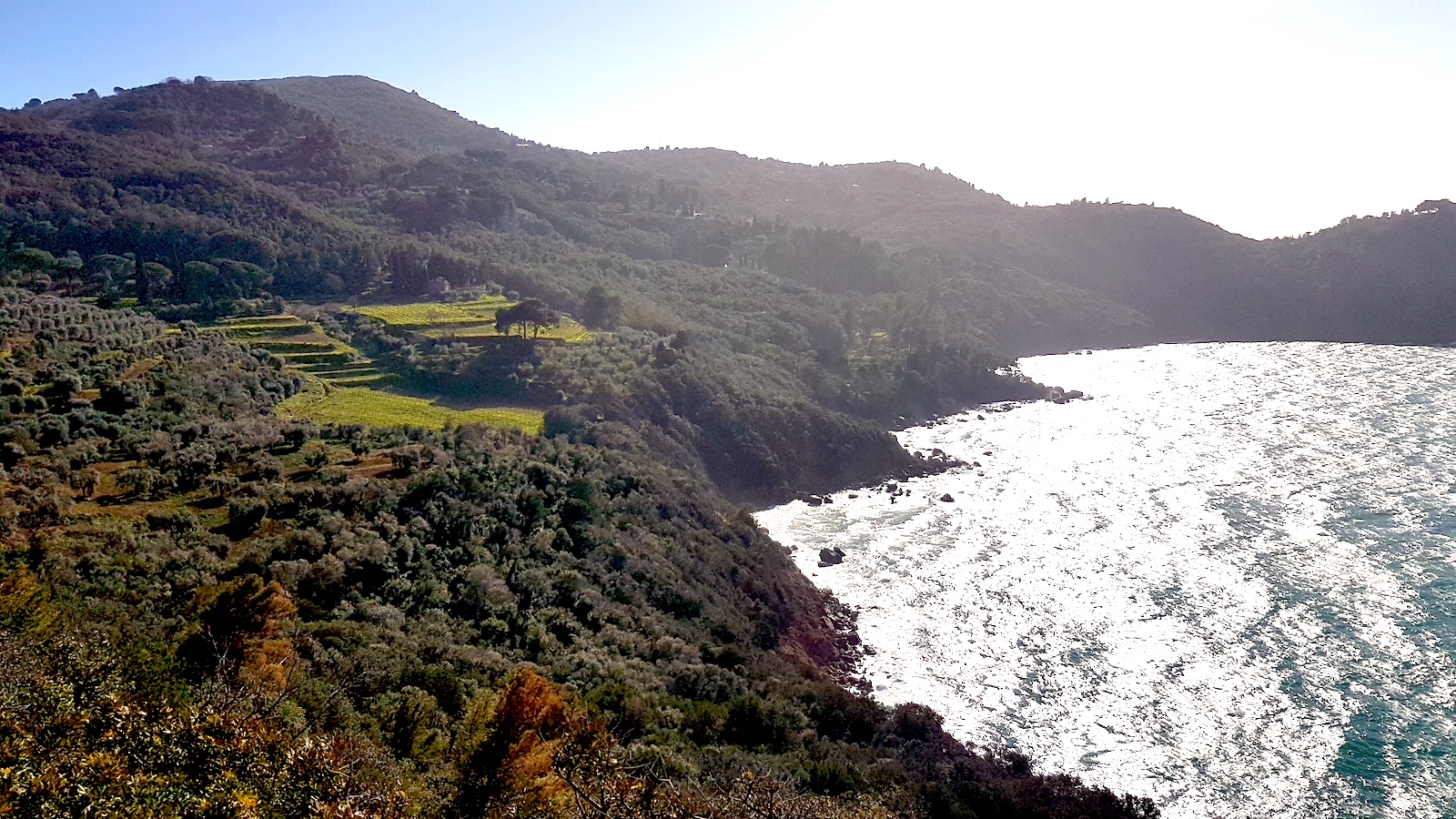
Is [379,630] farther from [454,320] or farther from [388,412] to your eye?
[454,320]

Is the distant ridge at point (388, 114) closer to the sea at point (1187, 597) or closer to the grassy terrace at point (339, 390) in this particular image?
the grassy terrace at point (339, 390)

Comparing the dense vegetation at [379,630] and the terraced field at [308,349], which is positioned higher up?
the terraced field at [308,349]

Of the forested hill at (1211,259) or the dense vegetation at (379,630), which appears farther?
the forested hill at (1211,259)

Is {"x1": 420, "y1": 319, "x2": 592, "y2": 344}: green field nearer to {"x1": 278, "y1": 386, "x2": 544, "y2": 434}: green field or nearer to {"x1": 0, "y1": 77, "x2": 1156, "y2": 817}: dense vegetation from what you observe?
{"x1": 0, "y1": 77, "x2": 1156, "y2": 817}: dense vegetation

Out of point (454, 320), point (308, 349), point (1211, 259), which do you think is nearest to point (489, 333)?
point (454, 320)

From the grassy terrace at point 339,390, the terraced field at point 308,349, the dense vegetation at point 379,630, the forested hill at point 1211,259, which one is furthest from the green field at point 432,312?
the forested hill at point 1211,259
